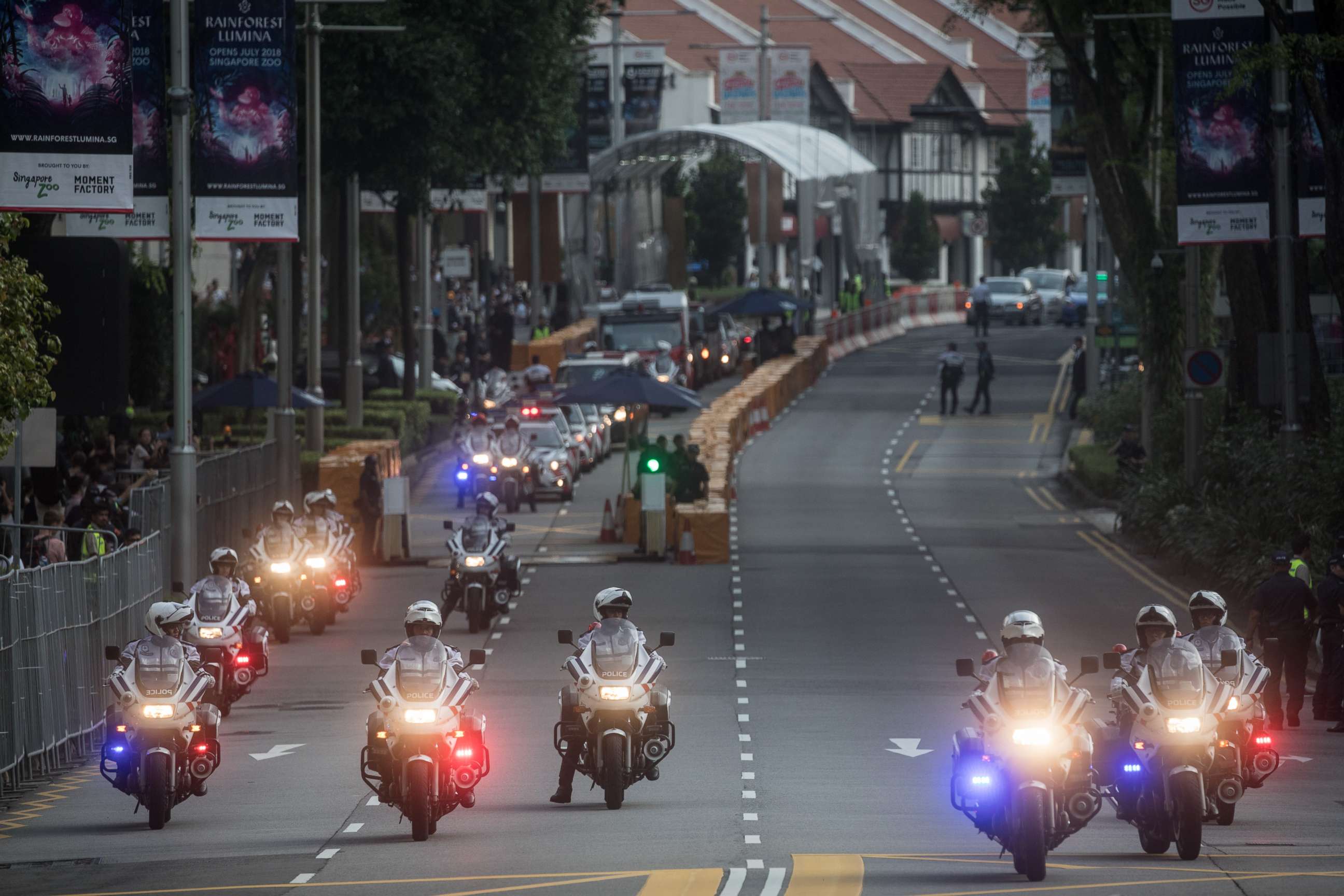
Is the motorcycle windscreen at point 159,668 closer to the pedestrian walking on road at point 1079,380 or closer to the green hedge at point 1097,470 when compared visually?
the green hedge at point 1097,470

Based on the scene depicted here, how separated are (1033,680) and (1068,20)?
2857 cm

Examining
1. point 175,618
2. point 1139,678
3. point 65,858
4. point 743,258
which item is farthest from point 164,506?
point 743,258

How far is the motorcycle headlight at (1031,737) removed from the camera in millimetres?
14102

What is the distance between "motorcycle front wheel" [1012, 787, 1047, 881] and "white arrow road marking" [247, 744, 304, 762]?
7925 mm

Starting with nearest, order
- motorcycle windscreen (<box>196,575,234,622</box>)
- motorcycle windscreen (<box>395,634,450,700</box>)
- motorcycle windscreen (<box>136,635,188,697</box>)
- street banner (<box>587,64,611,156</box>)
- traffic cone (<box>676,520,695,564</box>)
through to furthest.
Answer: motorcycle windscreen (<box>395,634,450,700</box>)
motorcycle windscreen (<box>136,635,188,697</box>)
motorcycle windscreen (<box>196,575,234,622</box>)
traffic cone (<box>676,520,695,564</box>)
street banner (<box>587,64,611,156</box>)

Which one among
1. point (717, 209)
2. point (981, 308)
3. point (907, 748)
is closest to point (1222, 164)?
point (907, 748)

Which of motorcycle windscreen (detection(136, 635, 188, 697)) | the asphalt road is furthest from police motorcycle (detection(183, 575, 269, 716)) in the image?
motorcycle windscreen (detection(136, 635, 188, 697))

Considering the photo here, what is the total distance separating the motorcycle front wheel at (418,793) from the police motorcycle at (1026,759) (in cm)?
340

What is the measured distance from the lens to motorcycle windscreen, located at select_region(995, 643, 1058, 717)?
14.3m

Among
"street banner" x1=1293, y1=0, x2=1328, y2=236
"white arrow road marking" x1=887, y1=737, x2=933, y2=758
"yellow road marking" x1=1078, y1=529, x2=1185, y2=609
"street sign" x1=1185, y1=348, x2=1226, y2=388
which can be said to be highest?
"street banner" x1=1293, y1=0, x2=1328, y2=236

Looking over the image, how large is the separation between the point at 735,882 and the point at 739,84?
69.9 meters

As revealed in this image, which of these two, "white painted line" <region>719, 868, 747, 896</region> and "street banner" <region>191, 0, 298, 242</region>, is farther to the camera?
"street banner" <region>191, 0, 298, 242</region>

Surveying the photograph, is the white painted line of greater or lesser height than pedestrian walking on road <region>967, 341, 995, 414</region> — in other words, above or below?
below

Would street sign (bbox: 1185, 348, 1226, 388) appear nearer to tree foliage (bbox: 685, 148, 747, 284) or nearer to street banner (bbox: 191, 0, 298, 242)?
street banner (bbox: 191, 0, 298, 242)
